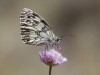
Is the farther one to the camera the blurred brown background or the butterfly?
the blurred brown background

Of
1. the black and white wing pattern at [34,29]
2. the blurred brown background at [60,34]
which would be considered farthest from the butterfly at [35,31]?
the blurred brown background at [60,34]

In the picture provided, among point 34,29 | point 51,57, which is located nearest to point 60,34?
point 34,29

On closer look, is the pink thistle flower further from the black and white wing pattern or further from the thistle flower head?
the black and white wing pattern

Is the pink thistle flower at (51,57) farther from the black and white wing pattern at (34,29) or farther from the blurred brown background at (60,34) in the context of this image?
the blurred brown background at (60,34)

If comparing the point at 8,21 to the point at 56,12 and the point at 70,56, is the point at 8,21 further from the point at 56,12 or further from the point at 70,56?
the point at 70,56

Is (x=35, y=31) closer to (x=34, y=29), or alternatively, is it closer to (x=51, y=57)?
(x=34, y=29)

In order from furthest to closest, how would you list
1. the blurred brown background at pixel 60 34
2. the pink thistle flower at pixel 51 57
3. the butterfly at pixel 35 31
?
the blurred brown background at pixel 60 34 → the butterfly at pixel 35 31 → the pink thistle flower at pixel 51 57

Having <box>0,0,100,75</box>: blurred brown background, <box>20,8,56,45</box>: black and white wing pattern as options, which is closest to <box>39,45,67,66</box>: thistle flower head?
<box>20,8,56,45</box>: black and white wing pattern
